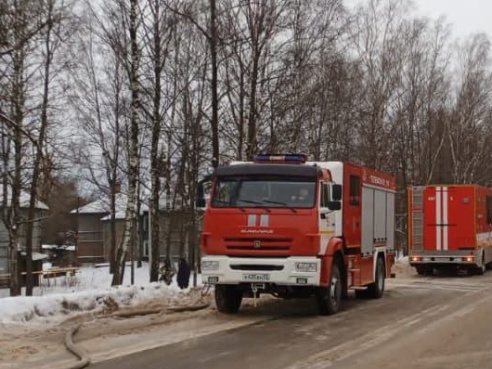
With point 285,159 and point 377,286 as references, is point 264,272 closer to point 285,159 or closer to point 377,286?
point 285,159

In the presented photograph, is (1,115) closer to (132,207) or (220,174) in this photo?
(220,174)

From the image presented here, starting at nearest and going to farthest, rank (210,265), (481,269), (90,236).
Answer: (210,265), (481,269), (90,236)

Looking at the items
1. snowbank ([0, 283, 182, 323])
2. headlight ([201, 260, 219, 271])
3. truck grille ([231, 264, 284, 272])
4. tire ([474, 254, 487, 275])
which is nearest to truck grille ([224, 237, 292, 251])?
truck grille ([231, 264, 284, 272])

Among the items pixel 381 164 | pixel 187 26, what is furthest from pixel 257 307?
pixel 381 164

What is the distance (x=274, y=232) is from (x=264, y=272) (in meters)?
0.73

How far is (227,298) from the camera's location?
46.0ft

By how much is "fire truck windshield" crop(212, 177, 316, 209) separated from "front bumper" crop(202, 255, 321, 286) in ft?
3.21

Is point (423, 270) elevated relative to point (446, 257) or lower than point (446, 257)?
lower

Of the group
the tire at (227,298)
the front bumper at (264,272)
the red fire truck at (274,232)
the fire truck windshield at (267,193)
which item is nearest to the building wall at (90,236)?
the tire at (227,298)

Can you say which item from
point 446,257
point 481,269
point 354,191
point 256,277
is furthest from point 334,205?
point 481,269

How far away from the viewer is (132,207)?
2041 cm

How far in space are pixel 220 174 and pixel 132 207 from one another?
7.23 m

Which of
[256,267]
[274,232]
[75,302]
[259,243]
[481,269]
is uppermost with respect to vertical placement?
[274,232]

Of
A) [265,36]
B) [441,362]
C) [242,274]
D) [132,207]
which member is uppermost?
[265,36]
